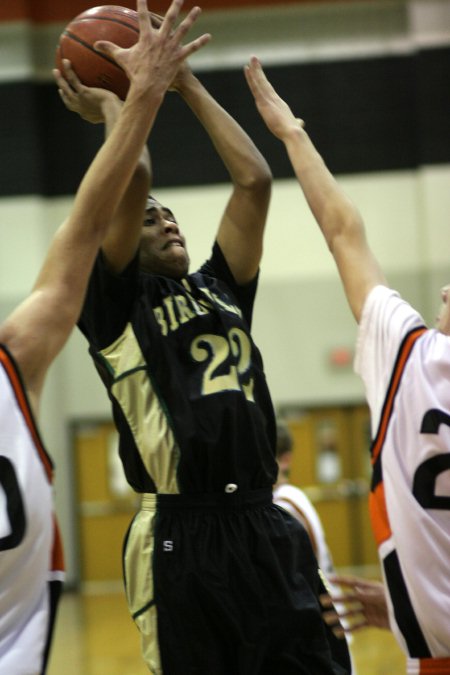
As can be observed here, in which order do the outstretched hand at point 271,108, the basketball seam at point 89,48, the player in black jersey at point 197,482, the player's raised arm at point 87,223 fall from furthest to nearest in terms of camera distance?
the basketball seam at point 89,48, the player in black jersey at point 197,482, the outstretched hand at point 271,108, the player's raised arm at point 87,223

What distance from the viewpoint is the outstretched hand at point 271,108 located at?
319cm

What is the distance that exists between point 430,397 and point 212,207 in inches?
455

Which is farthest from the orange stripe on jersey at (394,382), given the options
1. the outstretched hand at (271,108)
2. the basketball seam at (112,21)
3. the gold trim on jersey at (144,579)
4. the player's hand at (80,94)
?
the basketball seam at (112,21)

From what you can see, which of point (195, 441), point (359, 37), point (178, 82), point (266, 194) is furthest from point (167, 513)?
point (359, 37)

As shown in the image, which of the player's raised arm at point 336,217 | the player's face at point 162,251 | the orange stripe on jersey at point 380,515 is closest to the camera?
the orange stripe on jersey at point 380,515

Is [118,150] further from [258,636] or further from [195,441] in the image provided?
[258,636]

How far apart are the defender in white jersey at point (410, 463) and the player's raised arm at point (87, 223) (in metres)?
0.67

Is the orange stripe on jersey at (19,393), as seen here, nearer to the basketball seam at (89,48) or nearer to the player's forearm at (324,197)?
the player's forearm at (324,197)

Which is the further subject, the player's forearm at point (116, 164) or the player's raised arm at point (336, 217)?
the player's raised arm at point (336, 217)

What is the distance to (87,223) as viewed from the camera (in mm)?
2537

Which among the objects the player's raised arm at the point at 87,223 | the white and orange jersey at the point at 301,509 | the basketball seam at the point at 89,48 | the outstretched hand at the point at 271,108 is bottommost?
the white and orange jersey at the point at 301,509

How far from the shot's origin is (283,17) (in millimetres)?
13938

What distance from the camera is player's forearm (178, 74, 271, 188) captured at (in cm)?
385

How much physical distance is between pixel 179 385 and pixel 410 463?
1.20 meters
